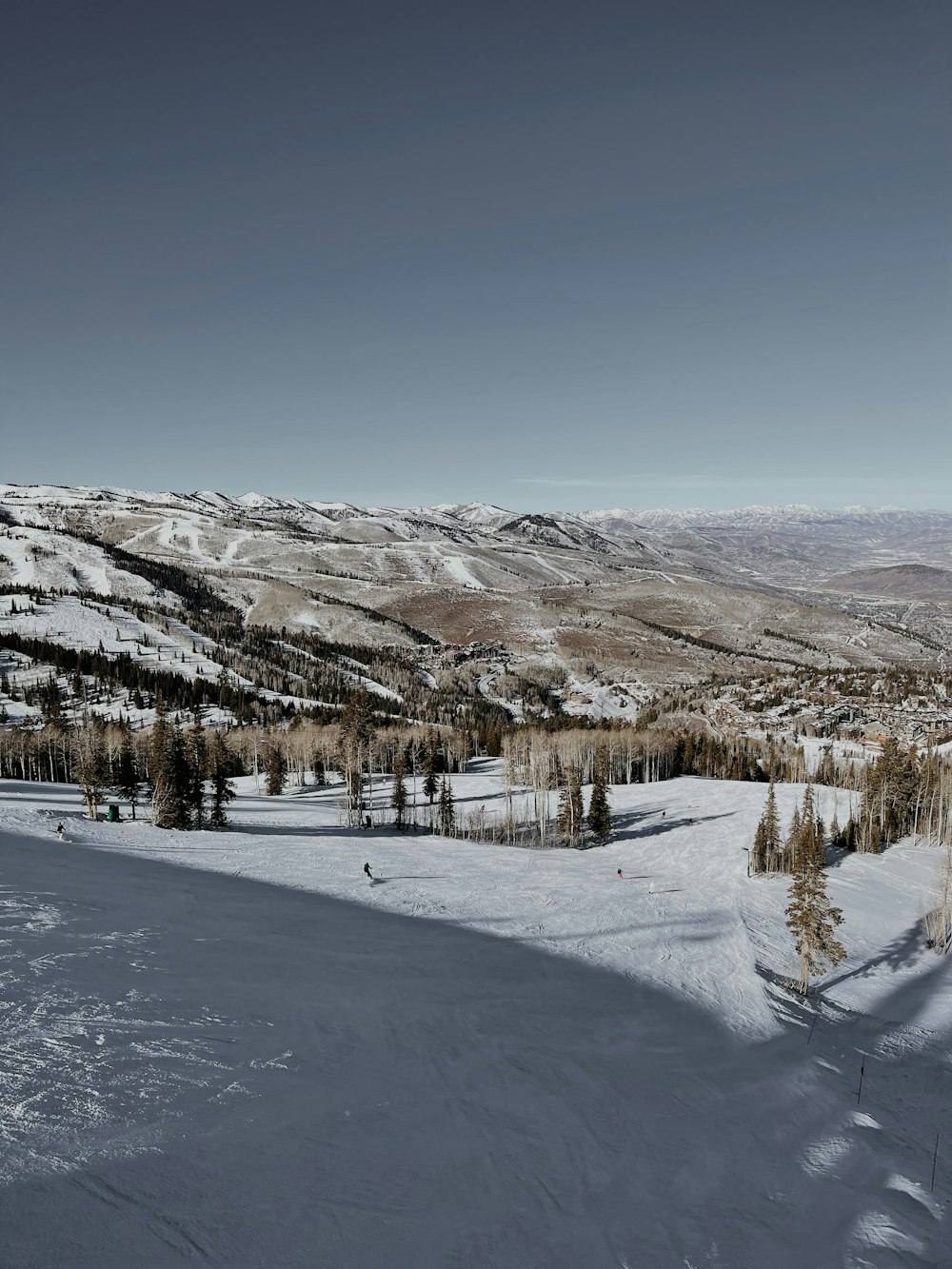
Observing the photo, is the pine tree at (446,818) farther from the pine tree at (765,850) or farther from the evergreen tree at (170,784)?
the pine tree at (765,850)

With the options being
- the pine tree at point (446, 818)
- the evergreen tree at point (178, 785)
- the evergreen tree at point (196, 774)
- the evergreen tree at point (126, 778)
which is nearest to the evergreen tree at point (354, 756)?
the pine tree at point (446, 818)

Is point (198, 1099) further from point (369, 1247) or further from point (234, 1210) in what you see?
point (369, 1247)

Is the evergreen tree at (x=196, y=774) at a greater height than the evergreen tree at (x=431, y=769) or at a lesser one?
greater

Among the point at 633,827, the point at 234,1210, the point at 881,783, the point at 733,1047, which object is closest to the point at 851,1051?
the point at 733,1047

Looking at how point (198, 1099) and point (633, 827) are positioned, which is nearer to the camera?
point (198, 1099)

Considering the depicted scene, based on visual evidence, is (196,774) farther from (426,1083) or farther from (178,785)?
(426,1083)

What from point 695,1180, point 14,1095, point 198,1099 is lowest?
point 695,1180

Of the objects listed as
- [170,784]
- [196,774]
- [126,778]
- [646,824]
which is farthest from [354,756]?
[646,824]

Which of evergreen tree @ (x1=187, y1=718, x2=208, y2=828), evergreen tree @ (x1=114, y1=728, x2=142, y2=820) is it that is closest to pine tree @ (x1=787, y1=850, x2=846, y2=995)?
evergreen tree @ (x1=187, y1=718, x2=208, y2=828)
